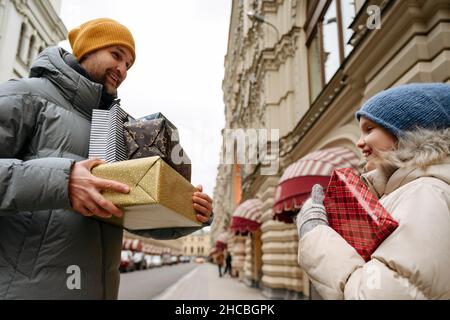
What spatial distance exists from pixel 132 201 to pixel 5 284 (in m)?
0.51

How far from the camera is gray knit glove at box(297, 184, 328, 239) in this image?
4.17ft

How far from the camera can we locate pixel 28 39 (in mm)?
19109

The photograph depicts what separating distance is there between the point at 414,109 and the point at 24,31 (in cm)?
2207

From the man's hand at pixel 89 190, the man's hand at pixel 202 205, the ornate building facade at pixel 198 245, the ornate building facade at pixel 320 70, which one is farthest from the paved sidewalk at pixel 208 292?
the ornate building facade at pixel 198 245

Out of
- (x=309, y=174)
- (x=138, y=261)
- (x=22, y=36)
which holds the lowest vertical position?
(x=138, y=261)

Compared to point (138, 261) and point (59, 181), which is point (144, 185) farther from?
point (138, 261)

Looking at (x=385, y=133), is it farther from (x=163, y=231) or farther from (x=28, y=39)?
(x=28, y=39)

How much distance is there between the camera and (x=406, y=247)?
3.26 feet

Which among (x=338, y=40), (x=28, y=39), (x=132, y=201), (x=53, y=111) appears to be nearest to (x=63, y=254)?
(x=132, y=201)

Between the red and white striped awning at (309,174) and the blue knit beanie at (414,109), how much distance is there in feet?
15.9

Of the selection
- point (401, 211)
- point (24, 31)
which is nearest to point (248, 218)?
point (401, 211)

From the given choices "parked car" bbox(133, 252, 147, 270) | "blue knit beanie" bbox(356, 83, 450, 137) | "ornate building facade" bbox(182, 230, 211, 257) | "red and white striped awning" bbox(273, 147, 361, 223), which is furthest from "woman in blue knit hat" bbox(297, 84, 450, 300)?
"ornate building facade" bbox(182, 230, 211, 257)

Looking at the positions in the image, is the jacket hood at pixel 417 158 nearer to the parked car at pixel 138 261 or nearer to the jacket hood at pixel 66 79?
the jacket hood at pixel 66 79

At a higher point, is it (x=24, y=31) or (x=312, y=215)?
(x=24, y=31)
